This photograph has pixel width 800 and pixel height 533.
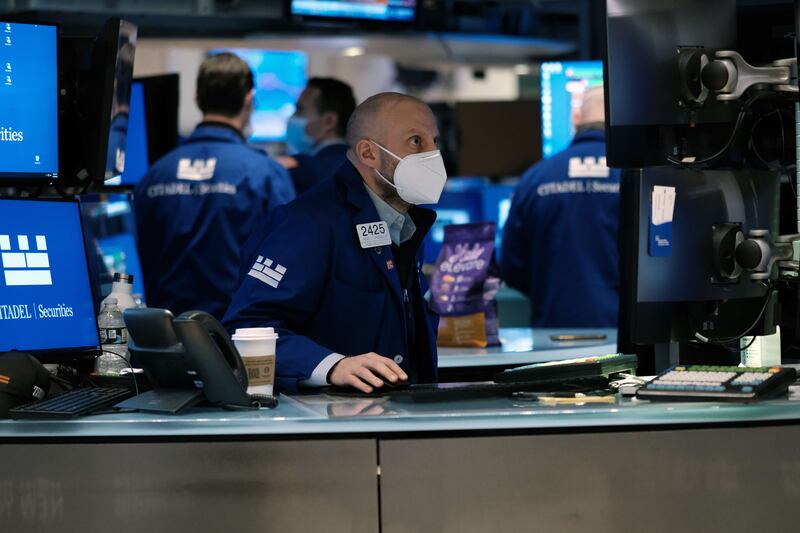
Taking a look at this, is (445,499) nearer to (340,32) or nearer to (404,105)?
(404,105)

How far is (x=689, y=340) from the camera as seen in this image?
2.76 metres

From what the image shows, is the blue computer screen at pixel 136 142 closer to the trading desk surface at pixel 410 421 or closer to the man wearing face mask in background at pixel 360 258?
the man wearing face mask in background at pixel 360 258

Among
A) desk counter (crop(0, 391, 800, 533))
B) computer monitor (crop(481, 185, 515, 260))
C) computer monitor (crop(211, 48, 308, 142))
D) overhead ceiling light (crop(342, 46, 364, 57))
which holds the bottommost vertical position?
desk counter (crop(0, 391, 800, 533))

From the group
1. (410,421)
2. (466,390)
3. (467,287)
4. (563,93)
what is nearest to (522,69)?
(563,93)

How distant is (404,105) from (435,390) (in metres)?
0.99

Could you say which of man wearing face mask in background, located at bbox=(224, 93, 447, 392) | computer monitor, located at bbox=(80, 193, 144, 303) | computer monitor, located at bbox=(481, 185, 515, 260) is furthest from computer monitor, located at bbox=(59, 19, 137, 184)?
computer monitor, located at bbox=(481, 185, 515, 260)

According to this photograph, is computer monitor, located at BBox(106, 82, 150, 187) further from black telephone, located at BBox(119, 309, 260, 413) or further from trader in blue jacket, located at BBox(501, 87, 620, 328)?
black telephone, located at BBox(119, 309, 260, 413)

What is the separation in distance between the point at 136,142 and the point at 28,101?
1.51 m

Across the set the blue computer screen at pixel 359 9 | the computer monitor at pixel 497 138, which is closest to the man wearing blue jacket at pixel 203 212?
the computer monitor at pixel 497 138

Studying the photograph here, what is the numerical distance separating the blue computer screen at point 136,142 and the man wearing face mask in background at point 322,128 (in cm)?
104

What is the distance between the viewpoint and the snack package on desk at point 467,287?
161 inches

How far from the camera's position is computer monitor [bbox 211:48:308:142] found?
8.74 metres

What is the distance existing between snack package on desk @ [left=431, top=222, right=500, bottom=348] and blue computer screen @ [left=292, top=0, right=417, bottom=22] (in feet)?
13.6

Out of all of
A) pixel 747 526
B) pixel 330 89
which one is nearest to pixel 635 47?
pixel 747 526
